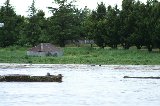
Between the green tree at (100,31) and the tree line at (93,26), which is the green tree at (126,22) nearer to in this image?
the tree line at (93,26)

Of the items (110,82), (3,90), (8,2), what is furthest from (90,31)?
(3,90)

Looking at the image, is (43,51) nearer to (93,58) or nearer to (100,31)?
(93,58)

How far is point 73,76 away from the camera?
5462cm

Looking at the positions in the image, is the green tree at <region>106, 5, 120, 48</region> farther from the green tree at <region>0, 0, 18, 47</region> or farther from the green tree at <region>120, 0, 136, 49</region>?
the green tree at <region>0, 0, 18, 47</region>

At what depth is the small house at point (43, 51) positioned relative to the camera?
81312 millimetres

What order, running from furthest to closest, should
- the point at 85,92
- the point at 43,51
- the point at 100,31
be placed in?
the point at 100,31 → the point at 43,51 → the point at 85,92

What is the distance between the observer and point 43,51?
8150 centimetres

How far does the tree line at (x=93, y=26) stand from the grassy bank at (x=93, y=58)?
6.69 m

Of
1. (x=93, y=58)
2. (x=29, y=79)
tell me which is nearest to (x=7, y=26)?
(x=93, y=58)

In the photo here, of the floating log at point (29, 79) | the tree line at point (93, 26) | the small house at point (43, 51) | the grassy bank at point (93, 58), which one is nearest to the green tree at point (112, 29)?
the tree line at point (93, 26)

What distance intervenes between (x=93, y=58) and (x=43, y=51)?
27.4ft

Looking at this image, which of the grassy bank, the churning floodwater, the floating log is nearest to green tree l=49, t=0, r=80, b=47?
the grassy bank

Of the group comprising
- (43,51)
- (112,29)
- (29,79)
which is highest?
(112,29)

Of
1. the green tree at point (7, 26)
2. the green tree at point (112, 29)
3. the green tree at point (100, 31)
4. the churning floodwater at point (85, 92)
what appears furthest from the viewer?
the green tree at point (7, 26)
